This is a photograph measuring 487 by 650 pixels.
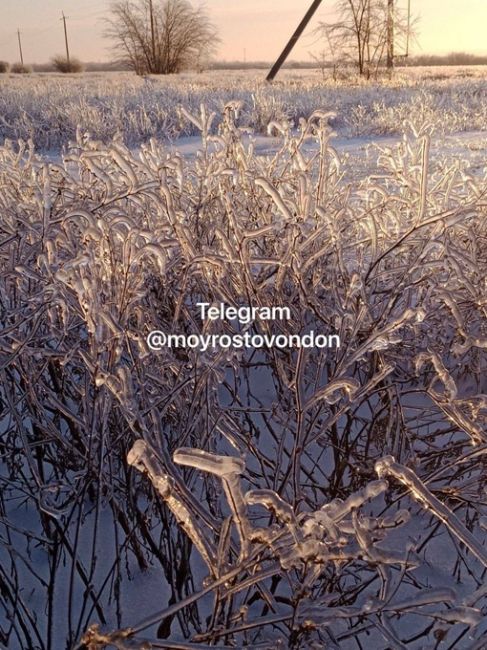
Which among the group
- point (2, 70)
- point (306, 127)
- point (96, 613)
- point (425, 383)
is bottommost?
point (96, 613)

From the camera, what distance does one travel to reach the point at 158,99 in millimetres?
12805

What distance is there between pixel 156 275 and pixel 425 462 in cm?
95

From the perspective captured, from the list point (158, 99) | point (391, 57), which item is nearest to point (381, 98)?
point (158, 99)

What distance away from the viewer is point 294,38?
58.3 ft

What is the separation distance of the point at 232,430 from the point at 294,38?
718 inches

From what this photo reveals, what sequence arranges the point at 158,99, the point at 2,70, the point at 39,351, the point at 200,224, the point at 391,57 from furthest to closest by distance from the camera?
1. the point at 2,70
2. the point at 391,57
3. the point at 158,99
4. the point at 200,224
5. the point at 39,351

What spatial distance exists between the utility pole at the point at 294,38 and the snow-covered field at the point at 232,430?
16238 mm

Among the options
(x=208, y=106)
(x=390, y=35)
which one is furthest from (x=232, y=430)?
(x=390, y=35)

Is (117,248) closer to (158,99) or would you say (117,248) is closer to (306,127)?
(306,127)

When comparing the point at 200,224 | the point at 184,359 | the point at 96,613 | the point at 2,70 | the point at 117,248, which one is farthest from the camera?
the point at 2,70

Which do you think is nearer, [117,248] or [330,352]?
[117,248]

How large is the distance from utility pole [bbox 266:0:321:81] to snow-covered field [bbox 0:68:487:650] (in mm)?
16238

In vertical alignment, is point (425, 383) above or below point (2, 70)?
below

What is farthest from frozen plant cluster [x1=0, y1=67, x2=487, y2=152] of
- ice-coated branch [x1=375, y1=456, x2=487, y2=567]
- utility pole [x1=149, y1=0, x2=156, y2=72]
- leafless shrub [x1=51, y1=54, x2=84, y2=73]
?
A: leafless shrub [x1=51, y1=54, x2=84, y2=73]
